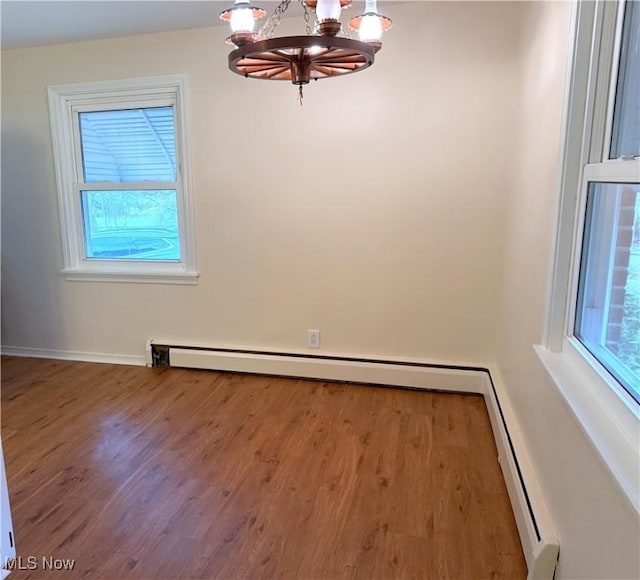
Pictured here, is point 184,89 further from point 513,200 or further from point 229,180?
point 513,200

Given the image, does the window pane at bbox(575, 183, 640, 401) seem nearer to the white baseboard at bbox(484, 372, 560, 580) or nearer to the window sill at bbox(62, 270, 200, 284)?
the white baseboard at bbox(484, 372, 560, 580)

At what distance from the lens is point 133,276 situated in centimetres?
348

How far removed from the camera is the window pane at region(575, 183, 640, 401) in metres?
1.21

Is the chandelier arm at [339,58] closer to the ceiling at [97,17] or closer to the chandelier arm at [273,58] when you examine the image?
the chandelier arm at [273,58]

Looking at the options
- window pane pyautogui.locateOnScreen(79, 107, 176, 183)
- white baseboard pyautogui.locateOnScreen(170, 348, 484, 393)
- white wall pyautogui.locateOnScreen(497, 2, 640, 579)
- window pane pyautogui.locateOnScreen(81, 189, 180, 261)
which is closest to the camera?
white wall pyautogui.locateOnScreen(497, 2, 640, 579)

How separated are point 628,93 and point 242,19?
1192mm

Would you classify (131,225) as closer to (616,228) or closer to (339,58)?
(339,58)

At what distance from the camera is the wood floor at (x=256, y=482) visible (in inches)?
65.6

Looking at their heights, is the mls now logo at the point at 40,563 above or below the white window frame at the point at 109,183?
below

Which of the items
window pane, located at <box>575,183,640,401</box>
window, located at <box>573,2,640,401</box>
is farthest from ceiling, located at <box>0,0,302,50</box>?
window pane, located at <box>575,183,640,401</box>

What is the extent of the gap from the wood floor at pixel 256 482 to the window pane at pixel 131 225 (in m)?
1.05

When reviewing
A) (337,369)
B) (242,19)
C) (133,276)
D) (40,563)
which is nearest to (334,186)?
(337,369)

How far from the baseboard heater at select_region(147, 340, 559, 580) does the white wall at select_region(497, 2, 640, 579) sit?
0.11 m

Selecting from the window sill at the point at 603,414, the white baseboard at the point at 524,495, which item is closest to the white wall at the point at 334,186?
the white baseboard at the point at 524,495
